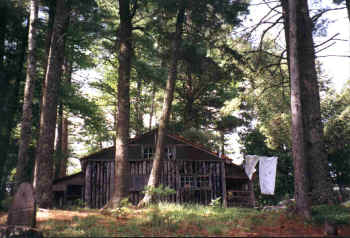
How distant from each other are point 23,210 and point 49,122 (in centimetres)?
400

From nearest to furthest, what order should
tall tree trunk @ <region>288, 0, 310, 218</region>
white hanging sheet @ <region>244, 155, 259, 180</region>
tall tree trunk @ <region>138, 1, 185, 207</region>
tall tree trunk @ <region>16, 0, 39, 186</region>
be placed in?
tall tree trunk @ <region>288, 0, 310, 218</region>
tall tree trunk @ <region>16, 0, 39, 186</region>
tall tree trunk @ <region>138, 1, 185, 207</region>
white hanging sheet @ <region>244, 155, 259, 180</region>

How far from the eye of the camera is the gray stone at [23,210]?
742cm

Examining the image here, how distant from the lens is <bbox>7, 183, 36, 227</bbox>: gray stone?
24.3 feet

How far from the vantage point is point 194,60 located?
15148mm

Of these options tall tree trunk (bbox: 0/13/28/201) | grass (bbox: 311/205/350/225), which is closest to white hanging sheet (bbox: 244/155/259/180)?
grass (bbox: 311/205/350/225)

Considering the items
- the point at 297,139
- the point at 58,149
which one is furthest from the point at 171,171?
the point at 297,139

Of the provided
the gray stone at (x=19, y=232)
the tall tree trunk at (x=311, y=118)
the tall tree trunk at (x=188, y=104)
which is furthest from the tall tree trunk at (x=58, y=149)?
the tall tree trunk at (x=311, y=118)

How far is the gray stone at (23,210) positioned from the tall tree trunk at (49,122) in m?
2.74

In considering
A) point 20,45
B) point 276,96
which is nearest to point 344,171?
point 276,96

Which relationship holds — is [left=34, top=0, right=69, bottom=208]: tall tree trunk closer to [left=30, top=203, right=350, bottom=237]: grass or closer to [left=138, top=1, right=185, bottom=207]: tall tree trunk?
[left=30, top=203, right=350, bottom=237]: grass

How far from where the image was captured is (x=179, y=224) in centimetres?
787

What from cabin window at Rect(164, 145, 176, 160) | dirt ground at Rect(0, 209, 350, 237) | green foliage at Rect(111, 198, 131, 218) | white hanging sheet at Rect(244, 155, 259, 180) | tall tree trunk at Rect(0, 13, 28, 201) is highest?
tall tree trunk at Rect(0, 13, 28, 201)

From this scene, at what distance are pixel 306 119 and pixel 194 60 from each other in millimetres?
6609

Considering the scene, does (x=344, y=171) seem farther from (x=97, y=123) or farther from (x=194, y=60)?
(x=97, y=123)
